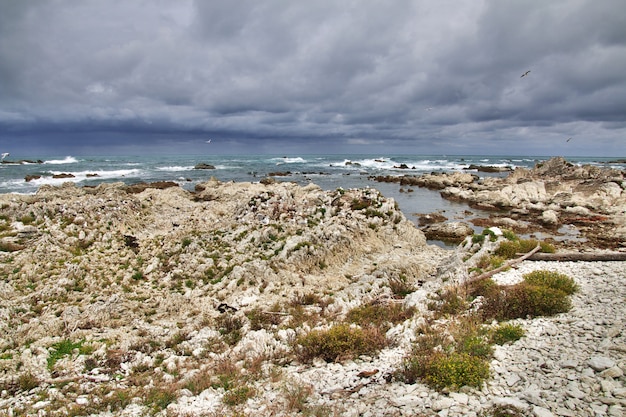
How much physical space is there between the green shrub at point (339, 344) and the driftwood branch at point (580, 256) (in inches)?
427

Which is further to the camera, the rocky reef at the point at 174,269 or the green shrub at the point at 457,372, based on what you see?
the rocky reef at the point at 174,269

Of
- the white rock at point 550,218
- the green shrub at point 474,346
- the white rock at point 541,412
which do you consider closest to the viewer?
the white rock at point 541,412

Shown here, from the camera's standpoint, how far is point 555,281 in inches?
508

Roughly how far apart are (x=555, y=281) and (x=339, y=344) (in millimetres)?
8610

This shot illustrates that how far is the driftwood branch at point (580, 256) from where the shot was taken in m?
15.5

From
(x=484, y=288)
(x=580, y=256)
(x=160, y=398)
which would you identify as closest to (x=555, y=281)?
(x=484, y=288)

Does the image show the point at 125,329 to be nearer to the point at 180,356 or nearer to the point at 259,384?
the point at 180,356

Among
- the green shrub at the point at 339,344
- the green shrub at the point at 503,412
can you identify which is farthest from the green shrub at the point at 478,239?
the green shrub at the point at 503,412

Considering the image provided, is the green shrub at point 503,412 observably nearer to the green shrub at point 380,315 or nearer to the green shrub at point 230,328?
the green shrub at point 380,315

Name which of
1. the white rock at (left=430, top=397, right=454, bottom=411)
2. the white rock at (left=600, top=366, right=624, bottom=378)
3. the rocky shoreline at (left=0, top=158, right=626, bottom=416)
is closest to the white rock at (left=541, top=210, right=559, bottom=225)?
the rocky shoreline at (left=0, top=158, right=626, bottom=416)

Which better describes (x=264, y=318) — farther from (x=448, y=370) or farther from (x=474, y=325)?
(x=474, y=325)

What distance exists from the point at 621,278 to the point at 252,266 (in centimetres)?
1491

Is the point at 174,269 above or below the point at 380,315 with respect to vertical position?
above

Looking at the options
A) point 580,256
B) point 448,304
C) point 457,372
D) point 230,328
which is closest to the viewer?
point 457,372
